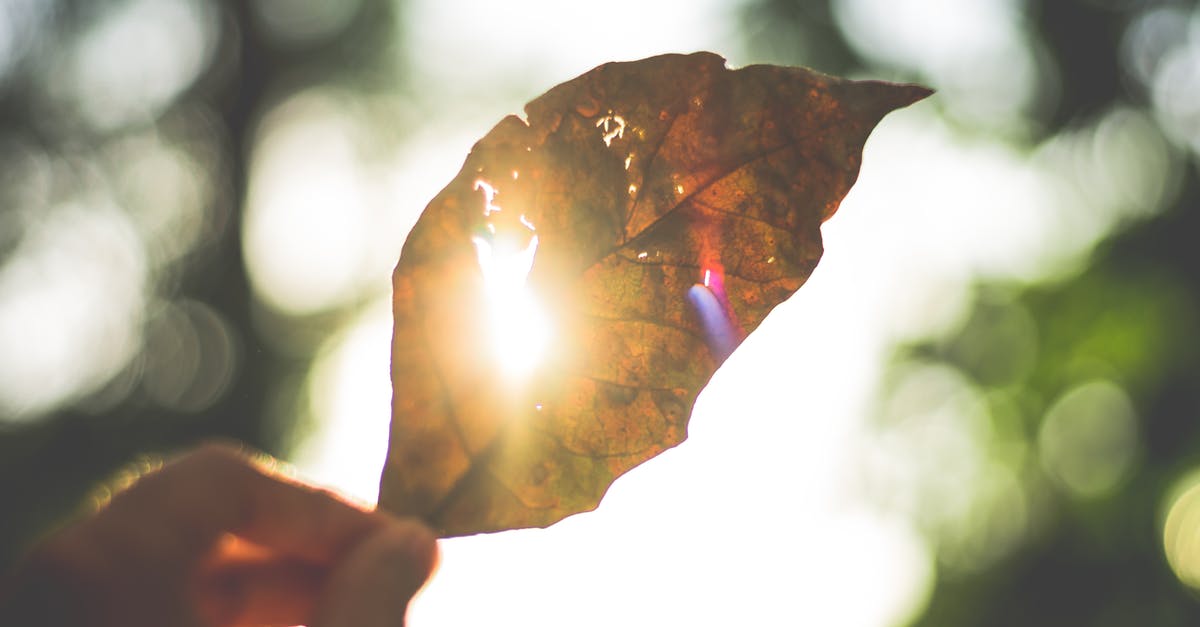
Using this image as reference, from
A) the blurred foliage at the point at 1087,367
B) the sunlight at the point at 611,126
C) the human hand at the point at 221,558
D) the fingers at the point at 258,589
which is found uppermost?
the sunlight at the point at 611,126

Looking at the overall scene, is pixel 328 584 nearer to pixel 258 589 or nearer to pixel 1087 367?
pixel 258 589

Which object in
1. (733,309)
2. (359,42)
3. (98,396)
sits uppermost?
(733,309)

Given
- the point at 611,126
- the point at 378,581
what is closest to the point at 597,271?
the point at 611,126

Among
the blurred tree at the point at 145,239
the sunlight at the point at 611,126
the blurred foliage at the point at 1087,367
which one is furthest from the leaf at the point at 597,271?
the blurred foliage at the point at 1087,367

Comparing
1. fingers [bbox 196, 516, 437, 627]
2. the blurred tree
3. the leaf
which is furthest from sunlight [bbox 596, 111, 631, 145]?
the blurred tree

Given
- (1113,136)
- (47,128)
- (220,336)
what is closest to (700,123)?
(220,336)

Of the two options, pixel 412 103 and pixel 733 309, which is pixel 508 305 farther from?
Answer: pixel 412 103

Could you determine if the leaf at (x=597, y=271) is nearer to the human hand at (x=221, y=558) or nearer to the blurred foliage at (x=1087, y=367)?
the human hand at (x=221, y=558)
